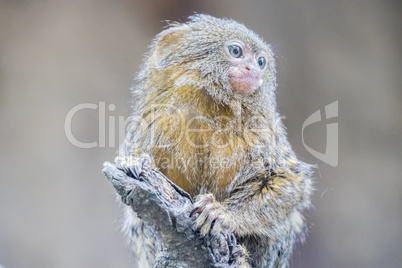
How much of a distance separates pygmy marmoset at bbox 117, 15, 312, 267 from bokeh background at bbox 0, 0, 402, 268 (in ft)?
Answer: 0.83

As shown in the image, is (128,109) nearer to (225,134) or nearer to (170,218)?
(225,134)

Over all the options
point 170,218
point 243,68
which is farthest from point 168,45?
point 170,218

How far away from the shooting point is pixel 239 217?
1752mm

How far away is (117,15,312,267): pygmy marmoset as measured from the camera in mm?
1803

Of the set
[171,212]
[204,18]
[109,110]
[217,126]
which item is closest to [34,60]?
[109,110]

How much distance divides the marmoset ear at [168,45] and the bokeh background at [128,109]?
18 cm

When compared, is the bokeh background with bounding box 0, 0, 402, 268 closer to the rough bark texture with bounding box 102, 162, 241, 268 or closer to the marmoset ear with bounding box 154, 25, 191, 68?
the marmoset ear with bounding box 154, 25, 191, 68

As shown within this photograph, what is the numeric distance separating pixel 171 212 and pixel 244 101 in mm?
630

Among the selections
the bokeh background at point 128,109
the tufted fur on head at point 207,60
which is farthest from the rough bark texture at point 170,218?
the bokeh background at point 128,109

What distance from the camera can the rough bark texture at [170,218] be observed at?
58.1 inches

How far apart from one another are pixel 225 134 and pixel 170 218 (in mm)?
491

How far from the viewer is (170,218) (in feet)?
4.92

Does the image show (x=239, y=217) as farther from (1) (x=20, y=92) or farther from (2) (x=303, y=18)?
(1) (x=20, y=92)

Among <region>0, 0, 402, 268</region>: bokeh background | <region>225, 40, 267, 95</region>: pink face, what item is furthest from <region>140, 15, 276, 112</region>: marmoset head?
<region>0, 0, 402, 268</region>: bokeh background
